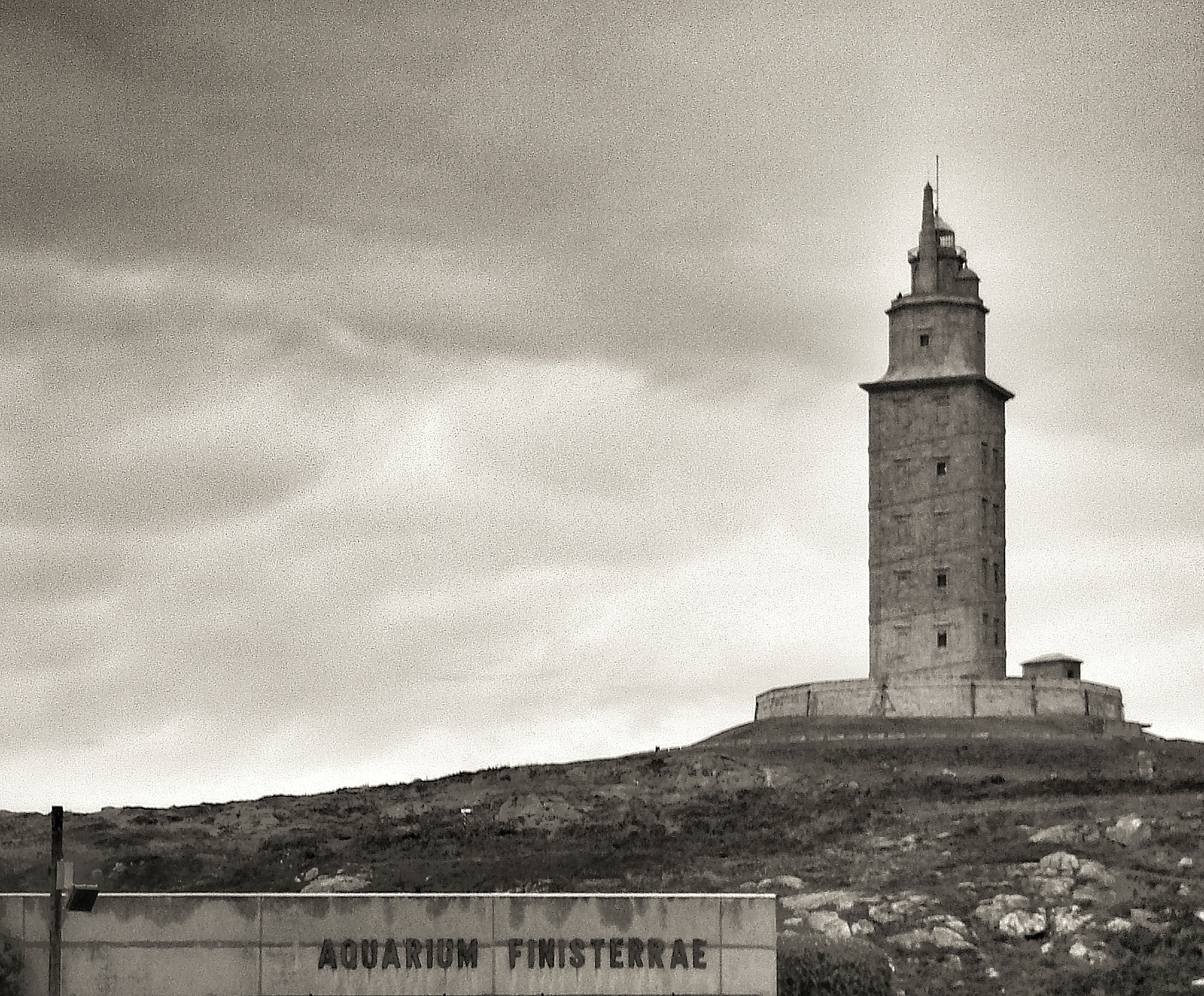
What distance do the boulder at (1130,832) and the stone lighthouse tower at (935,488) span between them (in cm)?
2836

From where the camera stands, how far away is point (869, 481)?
10706cm

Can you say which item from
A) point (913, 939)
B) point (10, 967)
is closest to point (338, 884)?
point (913, 939)

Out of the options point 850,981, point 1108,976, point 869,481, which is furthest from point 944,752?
point 850,981

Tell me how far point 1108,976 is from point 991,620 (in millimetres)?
43390

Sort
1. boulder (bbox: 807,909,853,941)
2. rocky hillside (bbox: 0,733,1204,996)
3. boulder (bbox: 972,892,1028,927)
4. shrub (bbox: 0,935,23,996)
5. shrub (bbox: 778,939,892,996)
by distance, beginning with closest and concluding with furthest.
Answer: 1. shrub (bbox: 0,935,23,996)
2. shrub (bbox: 778,939,892,996)
3. boulder (bbox: 807,909,853,941)
4. rocky hillside (bbox: 0,733,1204,996)
5. boulder (bbox: 972,892,1028,927)

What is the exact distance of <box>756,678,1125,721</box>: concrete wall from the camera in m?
101

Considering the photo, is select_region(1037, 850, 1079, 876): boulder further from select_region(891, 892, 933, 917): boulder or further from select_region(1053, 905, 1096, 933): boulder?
select_region(891, 892, 933, 917): boulder

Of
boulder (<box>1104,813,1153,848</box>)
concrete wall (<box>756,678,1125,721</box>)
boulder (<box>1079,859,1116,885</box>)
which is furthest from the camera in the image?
concrete wall (<box>756,678,1125,721</box>)

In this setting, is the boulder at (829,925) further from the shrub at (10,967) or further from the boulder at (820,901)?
the shrub at (10,967)

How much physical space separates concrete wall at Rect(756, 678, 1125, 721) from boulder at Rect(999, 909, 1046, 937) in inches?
1314

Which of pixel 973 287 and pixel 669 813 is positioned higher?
pixel 973 287

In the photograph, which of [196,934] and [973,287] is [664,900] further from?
[973,287]

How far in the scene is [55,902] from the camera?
42406mm

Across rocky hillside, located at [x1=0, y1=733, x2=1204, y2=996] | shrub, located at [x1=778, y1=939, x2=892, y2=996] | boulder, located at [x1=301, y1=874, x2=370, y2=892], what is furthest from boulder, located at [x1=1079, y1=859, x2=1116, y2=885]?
boulder, located at [x1=301, y1=874, x2=370, y2=892]
